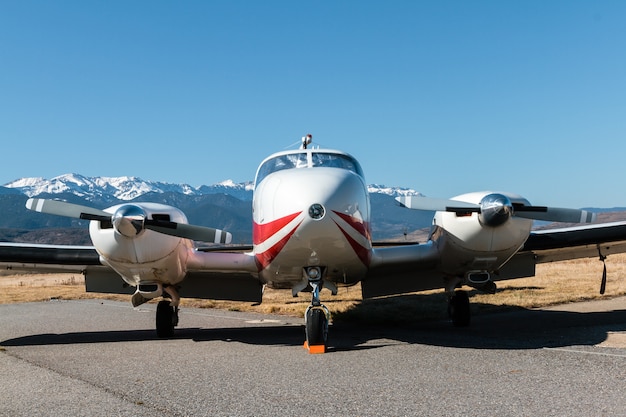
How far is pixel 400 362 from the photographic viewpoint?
8195 millimetres

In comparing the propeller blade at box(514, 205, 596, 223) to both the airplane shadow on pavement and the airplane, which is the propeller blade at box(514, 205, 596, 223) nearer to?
the airplane

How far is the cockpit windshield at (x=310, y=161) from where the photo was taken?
10820 mm

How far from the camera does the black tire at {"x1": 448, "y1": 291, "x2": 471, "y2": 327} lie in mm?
13023

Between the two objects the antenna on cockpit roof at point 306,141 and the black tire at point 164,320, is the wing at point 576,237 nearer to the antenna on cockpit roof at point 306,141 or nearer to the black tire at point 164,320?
the antenna on cockpit roof at point 306,141

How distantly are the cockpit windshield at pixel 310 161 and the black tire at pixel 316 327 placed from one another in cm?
271

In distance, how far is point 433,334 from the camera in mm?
11766

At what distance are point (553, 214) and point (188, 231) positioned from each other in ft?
22.1

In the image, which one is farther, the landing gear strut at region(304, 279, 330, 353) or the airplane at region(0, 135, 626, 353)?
the landing gear strut at region(304, 279, 330, 353)

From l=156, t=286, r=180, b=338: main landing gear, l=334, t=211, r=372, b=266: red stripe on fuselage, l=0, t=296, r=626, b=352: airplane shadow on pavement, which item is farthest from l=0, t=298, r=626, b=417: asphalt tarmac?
l=334, t=211, r=372, b=266: red stripe on fuselage

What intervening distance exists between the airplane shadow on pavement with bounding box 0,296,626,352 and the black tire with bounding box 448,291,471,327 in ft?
0.87

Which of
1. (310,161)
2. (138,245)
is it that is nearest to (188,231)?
(138,245)

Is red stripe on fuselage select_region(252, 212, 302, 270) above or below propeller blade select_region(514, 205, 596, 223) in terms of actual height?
below

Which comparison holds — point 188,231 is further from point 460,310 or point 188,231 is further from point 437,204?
point 460,310

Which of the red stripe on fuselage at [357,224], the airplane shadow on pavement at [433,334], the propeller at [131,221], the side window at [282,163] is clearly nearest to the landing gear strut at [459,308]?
the airplane shadow on pavement at [433,334]
